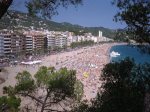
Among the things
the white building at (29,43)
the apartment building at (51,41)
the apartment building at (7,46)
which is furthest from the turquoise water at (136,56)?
the apartment building at (7,46)

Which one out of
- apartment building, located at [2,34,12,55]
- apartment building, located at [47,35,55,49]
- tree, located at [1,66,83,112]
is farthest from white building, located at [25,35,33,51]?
tree, located at [1,66,83,112]

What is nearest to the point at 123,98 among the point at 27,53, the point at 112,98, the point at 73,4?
the point at 112,98

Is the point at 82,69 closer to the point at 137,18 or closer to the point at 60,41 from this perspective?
the point at 137,18

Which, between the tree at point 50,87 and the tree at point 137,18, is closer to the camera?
the tree at point 137,18

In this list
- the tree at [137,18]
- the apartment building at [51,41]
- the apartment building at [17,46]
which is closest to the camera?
the tree at [137,18]

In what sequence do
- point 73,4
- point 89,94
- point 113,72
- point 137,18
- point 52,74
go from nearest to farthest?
point 73,4 < point 137,18 < point 113,72 < point 52,74 < point 89,94

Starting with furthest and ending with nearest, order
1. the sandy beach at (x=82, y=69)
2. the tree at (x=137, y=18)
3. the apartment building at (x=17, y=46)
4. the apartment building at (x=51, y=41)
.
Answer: the apartment building at (x=51, y=41)
the apartment building at (x=17, y=46)
the sandy beach at (x=82, y=69)
the tree at (x=137, y=18)

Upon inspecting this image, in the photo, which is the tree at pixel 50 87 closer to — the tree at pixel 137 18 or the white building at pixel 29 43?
the tree at pixel 137 18

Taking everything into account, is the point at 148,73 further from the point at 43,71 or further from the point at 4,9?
the point at 43,71

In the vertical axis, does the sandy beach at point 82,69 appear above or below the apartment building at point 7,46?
below
